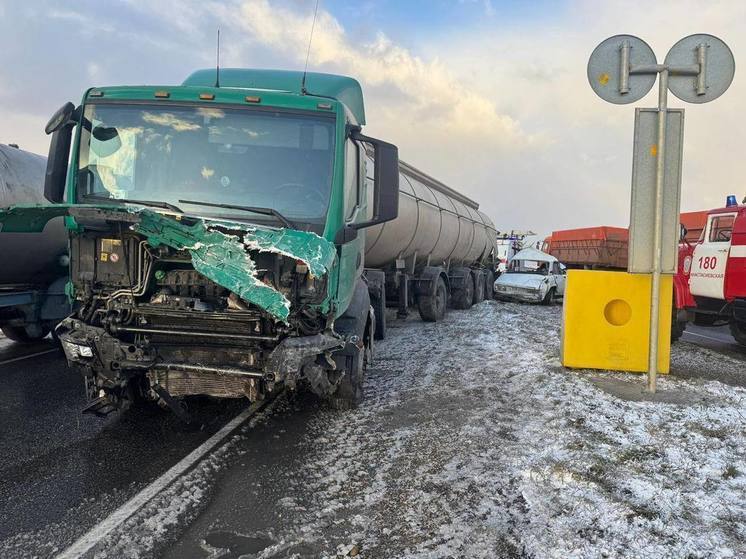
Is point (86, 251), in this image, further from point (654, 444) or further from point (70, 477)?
point (654, 444)

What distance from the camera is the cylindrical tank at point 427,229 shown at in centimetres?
1023

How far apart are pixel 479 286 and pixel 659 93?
1225 cm

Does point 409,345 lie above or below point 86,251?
below

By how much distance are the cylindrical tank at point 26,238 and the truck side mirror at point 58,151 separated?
276 centimetres

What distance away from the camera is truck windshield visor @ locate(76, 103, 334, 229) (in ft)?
14.5

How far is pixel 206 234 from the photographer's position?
371 centimetres

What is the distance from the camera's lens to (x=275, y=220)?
14.0 feet

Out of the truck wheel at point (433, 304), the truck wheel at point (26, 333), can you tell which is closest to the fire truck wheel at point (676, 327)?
the truck wheel at point (433, 304)

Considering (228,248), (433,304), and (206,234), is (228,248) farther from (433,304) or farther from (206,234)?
(433,304)

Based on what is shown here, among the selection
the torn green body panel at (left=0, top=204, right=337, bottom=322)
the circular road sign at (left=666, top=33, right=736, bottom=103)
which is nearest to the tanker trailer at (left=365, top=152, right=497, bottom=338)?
the torn green body panel at (left=0, top=204, right=337, bottom=322)

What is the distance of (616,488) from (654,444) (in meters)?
1.04

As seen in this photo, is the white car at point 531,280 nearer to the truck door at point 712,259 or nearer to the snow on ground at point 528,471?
the truck door at point 712,259

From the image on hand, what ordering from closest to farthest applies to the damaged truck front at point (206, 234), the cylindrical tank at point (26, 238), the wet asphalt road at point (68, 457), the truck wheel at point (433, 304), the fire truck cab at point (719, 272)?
the wet asphalt road at point (68, 457)
the damaged truck front at point (206, 234)
the cylindrical tank at point (26, 238)
the fire truck cab at point (719, 272)
the truck wheel at point (433, 304)

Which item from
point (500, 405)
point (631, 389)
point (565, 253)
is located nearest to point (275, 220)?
point (500, 405)
